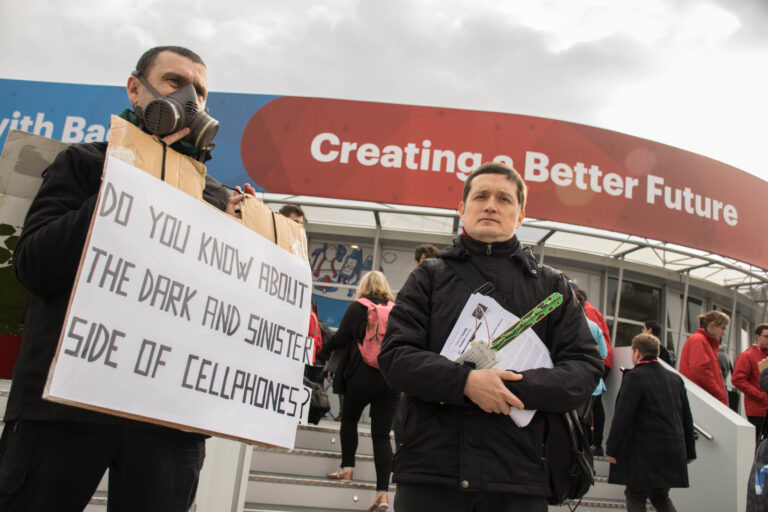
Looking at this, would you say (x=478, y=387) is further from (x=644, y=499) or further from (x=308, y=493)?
(x=644, y=499)

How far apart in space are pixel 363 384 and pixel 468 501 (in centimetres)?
317

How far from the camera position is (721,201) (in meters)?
11.1

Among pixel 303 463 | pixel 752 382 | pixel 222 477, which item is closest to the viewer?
pixel 222 477

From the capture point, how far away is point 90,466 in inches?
55.8

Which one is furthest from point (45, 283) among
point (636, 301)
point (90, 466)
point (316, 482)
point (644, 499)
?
point (636, 301)

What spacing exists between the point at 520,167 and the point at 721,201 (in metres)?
4.08

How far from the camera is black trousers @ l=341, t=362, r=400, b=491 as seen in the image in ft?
16.1

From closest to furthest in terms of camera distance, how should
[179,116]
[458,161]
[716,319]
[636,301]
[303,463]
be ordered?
[179,116]
[303,463]
[716,319]
[458,161]
[636,301]

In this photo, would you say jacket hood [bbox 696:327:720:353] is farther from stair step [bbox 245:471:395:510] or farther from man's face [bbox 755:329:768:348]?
stair step [bbox 245:471:395:510]

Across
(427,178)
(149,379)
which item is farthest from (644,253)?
(149,379)

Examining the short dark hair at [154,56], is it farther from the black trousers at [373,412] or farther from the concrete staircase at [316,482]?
the concrete staircase at [316,482]

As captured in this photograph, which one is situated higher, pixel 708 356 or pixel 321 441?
pixel 708 356

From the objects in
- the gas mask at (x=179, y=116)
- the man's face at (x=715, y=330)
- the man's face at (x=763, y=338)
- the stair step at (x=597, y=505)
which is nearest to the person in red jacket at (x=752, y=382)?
the man's face at (x=763, y=338)

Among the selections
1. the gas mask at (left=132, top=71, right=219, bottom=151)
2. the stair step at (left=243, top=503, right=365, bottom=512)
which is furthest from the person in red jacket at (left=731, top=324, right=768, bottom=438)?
the gas mask at (left=132, top=71, right=219, bottom=151)
